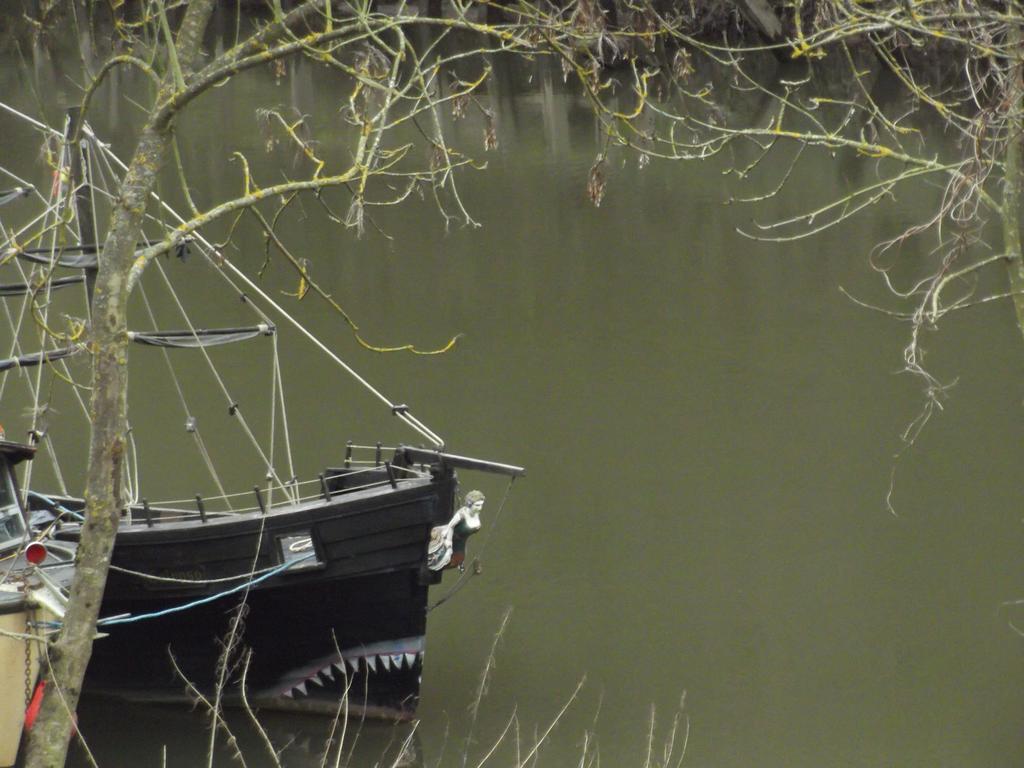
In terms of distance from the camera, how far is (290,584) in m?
7.52

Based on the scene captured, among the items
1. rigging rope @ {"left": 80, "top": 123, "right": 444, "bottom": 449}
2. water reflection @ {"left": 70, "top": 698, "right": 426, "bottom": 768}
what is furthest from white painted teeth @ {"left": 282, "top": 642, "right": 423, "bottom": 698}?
rigging rope @ {"left": 80, "top": 123, "right": 444, "bottom": 449}

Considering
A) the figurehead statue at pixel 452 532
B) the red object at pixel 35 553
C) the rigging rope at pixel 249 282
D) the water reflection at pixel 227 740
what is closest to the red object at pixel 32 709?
the red object at pixel 35 553

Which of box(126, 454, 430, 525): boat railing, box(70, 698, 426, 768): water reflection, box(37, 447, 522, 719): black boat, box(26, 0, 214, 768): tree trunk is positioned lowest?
box(70, 698, 426, 768): water reflection

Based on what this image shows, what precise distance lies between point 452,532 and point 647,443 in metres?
4.03

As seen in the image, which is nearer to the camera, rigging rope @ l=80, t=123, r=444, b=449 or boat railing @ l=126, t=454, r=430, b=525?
rigging rope @ l=80, t=123, r=444, b=449

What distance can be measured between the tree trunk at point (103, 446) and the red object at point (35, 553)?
2.05 m

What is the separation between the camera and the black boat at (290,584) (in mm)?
7344

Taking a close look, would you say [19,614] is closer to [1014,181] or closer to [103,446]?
[103,446]

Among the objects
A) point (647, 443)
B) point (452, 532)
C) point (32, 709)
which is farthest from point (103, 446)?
point (647, 443)

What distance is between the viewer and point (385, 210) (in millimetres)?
15695

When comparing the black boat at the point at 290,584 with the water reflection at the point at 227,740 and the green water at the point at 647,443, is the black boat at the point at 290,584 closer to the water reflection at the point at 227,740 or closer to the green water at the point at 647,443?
the water reflection at the point at 227,740

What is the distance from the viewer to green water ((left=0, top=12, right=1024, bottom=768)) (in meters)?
7.65

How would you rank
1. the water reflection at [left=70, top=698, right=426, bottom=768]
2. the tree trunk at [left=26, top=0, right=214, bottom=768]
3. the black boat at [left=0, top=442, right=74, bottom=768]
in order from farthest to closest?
the water reflection at [left=70, top=698, right=426, bottom=768]
the black boat at [left=0, top=442, right=74, bottom=768]
the tree trunk at [left=26, top=0, right=214, bottom=768]

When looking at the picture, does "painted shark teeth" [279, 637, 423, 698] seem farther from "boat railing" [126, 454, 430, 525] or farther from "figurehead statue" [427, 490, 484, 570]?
"boat railing" [126, 454, 430, 525]
